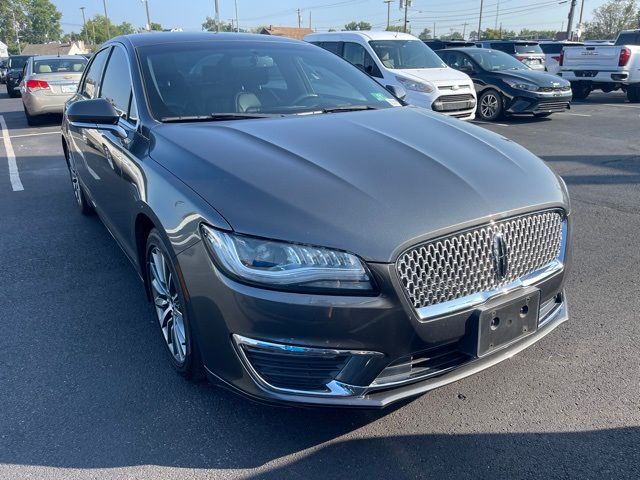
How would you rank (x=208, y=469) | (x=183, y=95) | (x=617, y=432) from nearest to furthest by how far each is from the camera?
1. (x=208, y=469)
2. (x=617, y=432)
3. (x=183, y=95)

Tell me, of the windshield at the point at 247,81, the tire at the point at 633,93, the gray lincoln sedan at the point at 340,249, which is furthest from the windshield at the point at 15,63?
the gray lincoln sedan at the point at 340,249

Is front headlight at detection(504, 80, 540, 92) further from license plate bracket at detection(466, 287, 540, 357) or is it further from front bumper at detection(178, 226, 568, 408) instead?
front bumper at detection(178, 226, 568, 408)

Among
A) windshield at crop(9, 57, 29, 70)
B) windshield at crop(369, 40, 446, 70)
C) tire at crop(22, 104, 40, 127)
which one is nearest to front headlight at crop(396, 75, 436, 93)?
windshield at crop(369, 40, 446, 70)

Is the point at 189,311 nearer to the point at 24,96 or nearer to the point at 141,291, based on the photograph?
the point at 141,291

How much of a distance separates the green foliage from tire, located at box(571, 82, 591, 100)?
107616mm

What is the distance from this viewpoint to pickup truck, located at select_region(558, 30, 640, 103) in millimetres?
15113

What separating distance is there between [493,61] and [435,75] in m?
2.70

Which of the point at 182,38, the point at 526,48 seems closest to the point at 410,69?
the point at 182,38

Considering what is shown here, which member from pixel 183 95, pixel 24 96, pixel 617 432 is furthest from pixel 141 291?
pixel 24 96

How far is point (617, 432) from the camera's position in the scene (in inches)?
96.9

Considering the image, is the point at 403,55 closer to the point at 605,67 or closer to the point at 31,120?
the point at 605,67

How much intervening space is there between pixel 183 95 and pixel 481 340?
2221 mm

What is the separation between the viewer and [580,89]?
55.2 feet

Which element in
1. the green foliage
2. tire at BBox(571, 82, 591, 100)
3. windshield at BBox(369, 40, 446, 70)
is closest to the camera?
windshield at BBox(369, 40, 446, 70)
